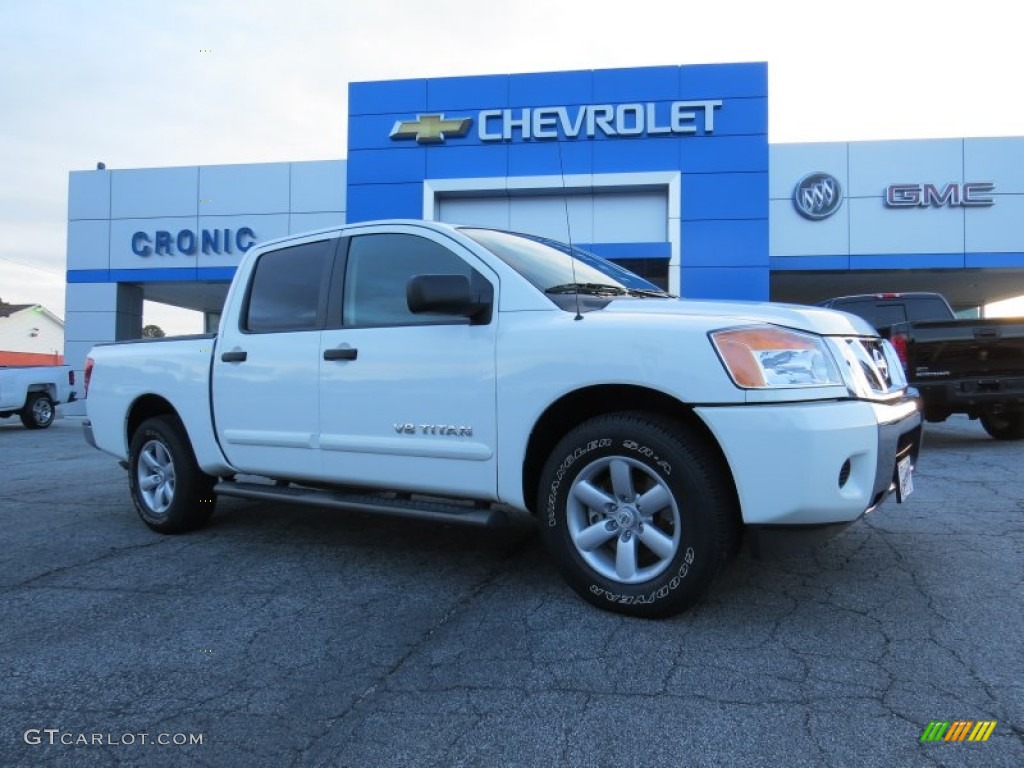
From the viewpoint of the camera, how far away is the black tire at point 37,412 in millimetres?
14070

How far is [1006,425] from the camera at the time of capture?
901cm

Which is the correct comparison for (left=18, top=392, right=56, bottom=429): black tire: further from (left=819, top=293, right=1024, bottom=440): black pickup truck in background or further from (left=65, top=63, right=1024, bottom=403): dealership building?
(left=819, top=293, right=1024, bottom=440): black pickup truck in background

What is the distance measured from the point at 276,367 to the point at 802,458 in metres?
2.87

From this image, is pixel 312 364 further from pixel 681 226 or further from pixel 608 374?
pixel 681 226

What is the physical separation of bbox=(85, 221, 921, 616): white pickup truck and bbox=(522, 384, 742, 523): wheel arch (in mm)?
11

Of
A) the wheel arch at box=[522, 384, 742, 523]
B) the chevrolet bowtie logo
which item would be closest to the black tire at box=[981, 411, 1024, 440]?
the wheel arch at box=[522, 384, 742, 523]

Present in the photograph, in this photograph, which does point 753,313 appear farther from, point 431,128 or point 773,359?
point 431,128

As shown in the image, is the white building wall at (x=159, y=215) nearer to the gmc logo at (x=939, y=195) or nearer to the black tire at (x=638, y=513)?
the gmc logo at (x=939, y=195)

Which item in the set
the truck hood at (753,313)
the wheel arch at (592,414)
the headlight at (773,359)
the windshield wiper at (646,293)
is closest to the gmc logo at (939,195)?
the windshield wiper at (646,293)

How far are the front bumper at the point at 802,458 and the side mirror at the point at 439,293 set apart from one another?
45.9 inches

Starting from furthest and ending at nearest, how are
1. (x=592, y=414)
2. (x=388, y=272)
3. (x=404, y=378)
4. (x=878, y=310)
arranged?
(x=878, y=310)
(x=388, y=272)
(x=404, y=378)
(x=592, y=414)

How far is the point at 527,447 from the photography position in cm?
326

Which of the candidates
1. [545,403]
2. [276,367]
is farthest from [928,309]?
[276,367]

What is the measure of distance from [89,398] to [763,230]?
16.4m
